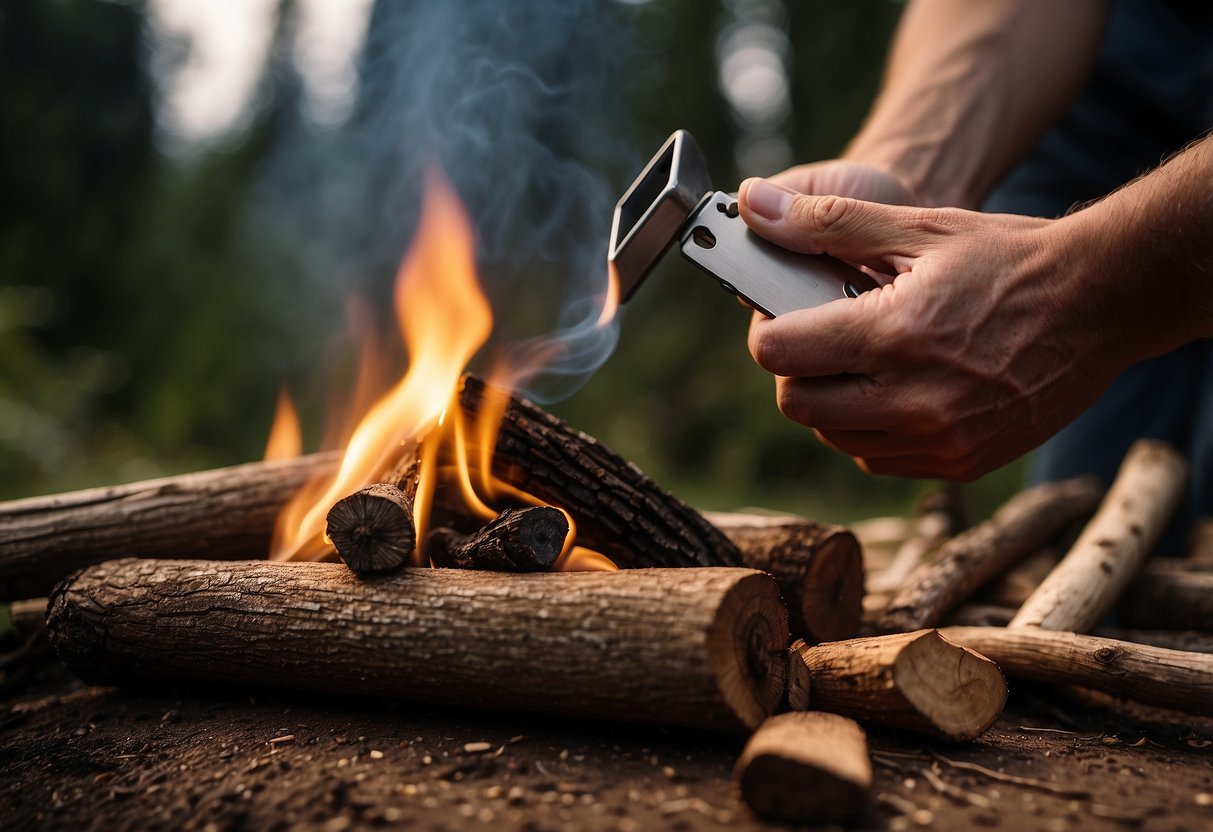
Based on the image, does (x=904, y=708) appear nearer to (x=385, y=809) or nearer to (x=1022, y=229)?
(x=385, y=809)

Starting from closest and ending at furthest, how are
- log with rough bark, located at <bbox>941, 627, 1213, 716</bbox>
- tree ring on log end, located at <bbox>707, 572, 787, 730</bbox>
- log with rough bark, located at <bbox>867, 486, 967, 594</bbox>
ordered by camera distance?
tree ring on log end, located at <bbox>707, 572, 787, 730</bbox>, log with rough bark, located at <bbox>941, 627, 1213, 716</bbox>, log with rough bark, located at <bbox>867, 486, 967, 594</bbox>

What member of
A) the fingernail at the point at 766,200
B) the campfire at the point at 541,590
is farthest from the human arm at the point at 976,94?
the campfire at the point at 541,590

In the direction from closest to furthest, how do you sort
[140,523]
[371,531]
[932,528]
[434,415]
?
[371,531], [434,415], [140,523], [932,528]

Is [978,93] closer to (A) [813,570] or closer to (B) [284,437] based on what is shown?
(A) [813,570]

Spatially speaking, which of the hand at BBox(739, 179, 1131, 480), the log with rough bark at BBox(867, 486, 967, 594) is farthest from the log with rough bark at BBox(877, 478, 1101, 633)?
the hand at BBox(739, 179, 1131, 480)

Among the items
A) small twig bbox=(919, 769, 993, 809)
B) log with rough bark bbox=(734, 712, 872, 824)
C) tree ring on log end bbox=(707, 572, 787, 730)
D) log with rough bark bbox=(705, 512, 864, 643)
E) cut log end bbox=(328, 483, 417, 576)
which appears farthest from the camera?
log with rough bark bbox=(705, 512, 864, 643)

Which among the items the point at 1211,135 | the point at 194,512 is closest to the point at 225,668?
the point at 194,512

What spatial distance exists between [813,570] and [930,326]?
85 cm

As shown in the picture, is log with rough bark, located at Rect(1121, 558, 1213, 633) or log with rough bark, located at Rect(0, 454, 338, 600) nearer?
log with rough bark, located at Rect(0, 454, 338, 600)

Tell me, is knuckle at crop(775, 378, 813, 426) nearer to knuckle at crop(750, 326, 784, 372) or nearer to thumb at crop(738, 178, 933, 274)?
knuckle at crop(750, 326, 784, 372)

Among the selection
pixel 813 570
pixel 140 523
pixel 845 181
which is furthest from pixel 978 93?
pixel 140 523

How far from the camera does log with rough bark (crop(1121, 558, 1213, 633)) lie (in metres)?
2.80

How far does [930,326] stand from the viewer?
1.89 meters

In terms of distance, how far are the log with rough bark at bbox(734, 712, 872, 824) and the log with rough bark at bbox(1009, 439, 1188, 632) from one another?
1218 millimetres
